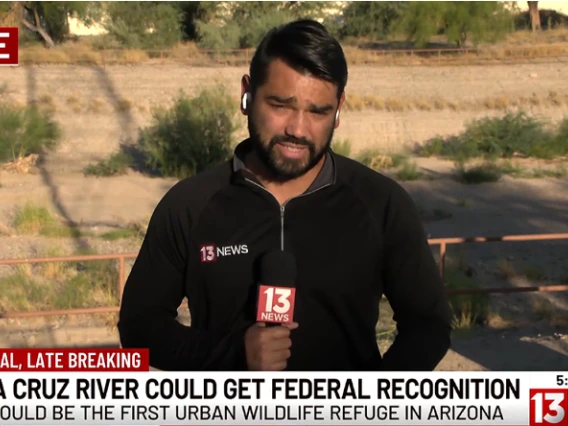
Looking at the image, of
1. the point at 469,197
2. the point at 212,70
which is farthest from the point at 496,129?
the point at 212,70

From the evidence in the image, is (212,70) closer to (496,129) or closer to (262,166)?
(496,129)

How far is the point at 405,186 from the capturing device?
72.7 ft

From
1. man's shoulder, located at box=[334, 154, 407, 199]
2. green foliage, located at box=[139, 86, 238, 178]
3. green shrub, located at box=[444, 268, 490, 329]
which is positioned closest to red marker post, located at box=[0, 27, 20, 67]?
green shrub, located at box=[444, 268, 490, 329]

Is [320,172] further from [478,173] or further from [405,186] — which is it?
[478,173]

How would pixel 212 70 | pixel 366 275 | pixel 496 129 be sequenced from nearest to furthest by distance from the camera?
pixel 366 275, pixel 496 129, pixel 212 70

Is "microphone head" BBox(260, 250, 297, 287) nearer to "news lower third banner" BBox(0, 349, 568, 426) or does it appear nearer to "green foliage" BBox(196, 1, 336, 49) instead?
"news lower third banner" BBox(0, 349, 568, 426)

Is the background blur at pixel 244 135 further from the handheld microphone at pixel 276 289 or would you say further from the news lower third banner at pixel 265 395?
the handheld microphone at pixel 276 289

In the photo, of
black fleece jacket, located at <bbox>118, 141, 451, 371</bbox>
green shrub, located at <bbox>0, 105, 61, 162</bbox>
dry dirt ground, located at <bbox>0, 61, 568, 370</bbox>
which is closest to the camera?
black fleece jacket, located at <bbox>118, 141, 451, 371</bbox>

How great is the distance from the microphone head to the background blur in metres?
6.14

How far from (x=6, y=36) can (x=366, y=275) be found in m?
11.8

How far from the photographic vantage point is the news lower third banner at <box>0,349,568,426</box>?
8.99 feet

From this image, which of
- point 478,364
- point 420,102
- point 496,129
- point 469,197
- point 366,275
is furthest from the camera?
point 420,102

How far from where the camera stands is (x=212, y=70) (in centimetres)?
3662

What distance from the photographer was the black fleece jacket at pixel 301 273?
2.60m
